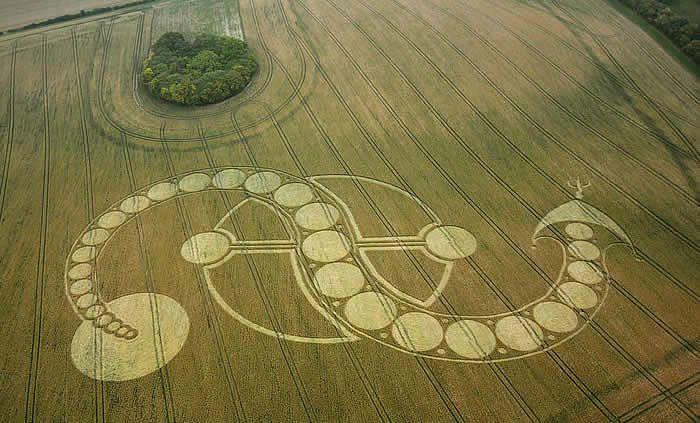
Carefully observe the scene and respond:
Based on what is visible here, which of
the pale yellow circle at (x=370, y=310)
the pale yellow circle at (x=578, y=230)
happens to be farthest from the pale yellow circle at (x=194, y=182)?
the pale yellow circle at (x=578, y=230)

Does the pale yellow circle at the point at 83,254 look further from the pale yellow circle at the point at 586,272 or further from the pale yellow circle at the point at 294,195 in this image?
the pale yellow circle at the point at 586,272

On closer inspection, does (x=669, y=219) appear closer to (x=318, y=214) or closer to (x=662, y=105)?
(x=662, y=105)

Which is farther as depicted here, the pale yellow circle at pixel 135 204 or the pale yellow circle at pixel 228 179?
the pale yellow circle at pixel 228 179

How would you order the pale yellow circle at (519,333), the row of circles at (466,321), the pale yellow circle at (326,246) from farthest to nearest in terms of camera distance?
the pale yellow circle at (326,246), the row of circles at (466,321), the pale yellow circle at (519,333)

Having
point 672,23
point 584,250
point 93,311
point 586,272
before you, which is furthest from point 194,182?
point 672,23

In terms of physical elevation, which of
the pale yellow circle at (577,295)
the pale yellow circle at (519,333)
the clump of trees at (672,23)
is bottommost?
the pale yellow circle at (519,333)

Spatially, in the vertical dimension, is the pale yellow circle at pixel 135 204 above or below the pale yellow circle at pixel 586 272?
below

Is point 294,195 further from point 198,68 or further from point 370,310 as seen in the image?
point 198,68
